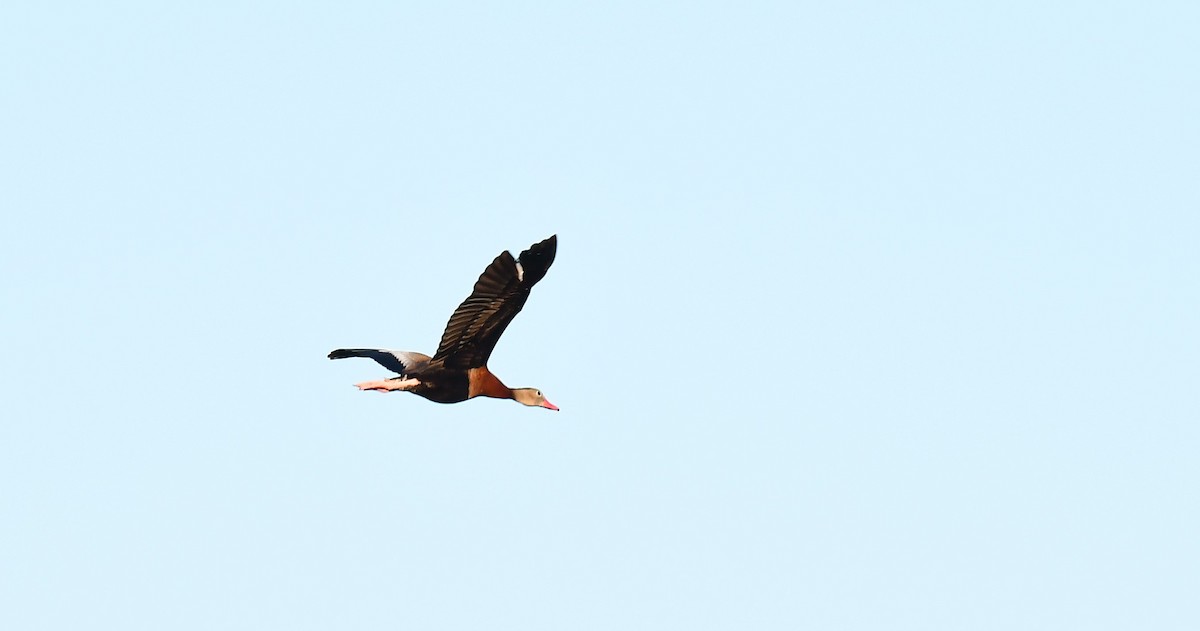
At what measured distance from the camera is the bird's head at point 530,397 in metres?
27.9

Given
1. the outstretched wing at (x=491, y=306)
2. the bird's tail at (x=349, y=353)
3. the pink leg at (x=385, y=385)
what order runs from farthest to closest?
the bird's tail at (x=349, y=353) < the pink leg at (x=385, y=385) < the outstretched wing at (x=491, y=306)

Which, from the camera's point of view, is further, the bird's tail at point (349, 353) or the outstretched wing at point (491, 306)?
the bird's tail at point (349, 353)

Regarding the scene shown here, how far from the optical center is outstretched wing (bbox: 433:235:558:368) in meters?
24.0

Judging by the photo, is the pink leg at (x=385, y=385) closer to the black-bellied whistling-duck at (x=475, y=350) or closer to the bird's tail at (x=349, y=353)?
the black-bellied whistling-duck at (x=475, y=350)

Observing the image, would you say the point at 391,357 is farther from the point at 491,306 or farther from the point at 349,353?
the point at 491,306

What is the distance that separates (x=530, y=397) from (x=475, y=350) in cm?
200

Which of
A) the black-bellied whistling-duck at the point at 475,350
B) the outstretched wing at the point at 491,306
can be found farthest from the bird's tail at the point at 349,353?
the outstretched wing at the point at 491,306

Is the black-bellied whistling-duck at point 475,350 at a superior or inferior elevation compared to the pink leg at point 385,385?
A: superior

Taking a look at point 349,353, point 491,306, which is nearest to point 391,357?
point 349,353

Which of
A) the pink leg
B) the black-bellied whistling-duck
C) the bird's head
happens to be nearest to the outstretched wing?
the black-bellied whistling-duck

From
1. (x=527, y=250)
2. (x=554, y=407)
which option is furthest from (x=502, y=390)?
(x=527, y=250)

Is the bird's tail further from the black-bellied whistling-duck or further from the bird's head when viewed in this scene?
the bird's head

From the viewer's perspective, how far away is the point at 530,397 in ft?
91.7

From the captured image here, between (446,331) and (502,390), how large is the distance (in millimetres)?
2033
